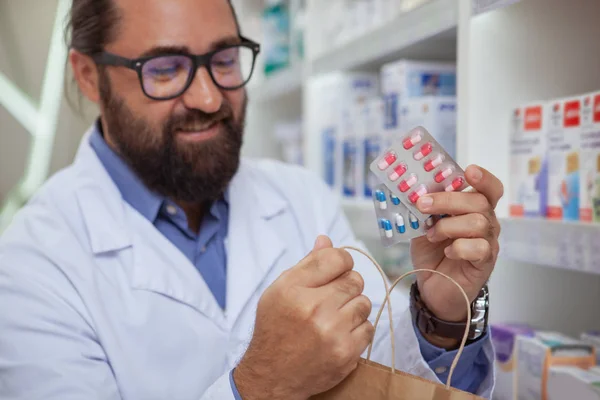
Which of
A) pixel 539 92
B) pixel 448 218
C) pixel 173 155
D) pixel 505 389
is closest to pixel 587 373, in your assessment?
pixel 505 389

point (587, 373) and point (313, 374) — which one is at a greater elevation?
point (313, 374)

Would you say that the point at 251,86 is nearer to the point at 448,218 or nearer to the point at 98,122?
the point at 98,122

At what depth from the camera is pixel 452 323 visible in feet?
3.23

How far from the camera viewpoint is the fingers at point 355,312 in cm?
81

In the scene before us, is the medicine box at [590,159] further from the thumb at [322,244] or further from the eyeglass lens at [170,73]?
the eyeglass lens at [170,73]

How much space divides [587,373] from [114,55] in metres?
1.08

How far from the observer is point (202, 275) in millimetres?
1296

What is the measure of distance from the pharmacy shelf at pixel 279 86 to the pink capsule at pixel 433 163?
1361mm

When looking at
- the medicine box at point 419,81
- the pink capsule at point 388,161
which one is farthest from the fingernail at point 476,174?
the medicine box at point 419,81

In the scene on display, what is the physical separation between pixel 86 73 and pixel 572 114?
3.46ft

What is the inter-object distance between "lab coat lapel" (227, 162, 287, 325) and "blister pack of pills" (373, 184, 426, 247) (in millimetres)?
442

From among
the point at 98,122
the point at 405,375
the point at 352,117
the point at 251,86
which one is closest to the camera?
the point at 405,375

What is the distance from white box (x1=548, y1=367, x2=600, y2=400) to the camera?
996 mm

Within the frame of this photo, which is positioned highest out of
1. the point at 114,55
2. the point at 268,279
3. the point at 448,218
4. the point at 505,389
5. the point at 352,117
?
the point at 114,55
